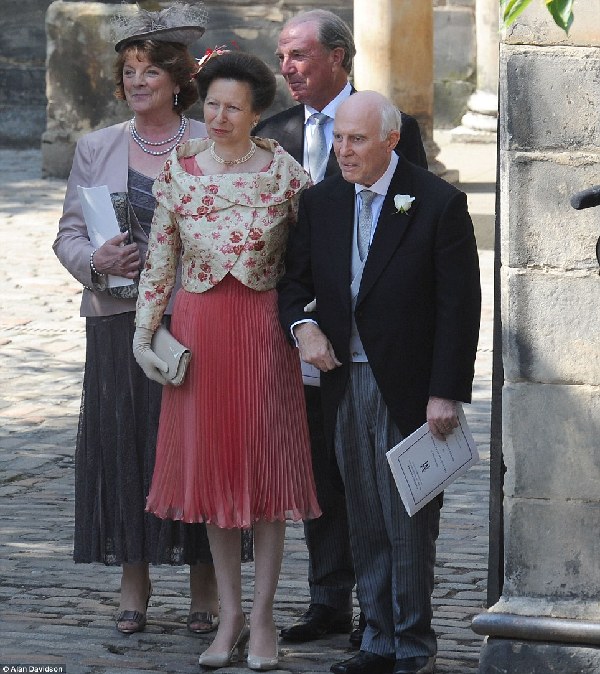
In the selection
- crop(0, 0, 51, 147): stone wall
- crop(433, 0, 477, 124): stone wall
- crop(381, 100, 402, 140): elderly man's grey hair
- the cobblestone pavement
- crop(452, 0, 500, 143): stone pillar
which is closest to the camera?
crop(381, 100, 402, 140): elderly man's grey hair

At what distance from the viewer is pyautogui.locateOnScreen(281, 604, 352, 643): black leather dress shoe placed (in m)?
5.27

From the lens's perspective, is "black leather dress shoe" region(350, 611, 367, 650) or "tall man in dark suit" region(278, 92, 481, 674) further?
"black leather dress shoe" region(350, 611, 367, 650)

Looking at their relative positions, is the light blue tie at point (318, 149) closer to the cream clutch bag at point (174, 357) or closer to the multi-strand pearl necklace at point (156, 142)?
the multi-strand pearl necklace at point (156, 142)

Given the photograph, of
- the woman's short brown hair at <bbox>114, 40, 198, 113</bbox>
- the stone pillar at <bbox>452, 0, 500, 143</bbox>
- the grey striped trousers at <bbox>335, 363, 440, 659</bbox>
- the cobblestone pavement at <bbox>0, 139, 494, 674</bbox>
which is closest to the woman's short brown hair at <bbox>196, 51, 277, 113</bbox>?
the woman's short brown hair at <bbox>114, 40, 198, 113</bbox>

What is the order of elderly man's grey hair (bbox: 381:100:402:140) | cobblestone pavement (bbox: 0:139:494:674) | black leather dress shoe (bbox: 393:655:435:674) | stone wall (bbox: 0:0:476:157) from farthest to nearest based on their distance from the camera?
stone wall (bbox: 0:0:476:157) < cobblestone pavement (bbox: 0:139:494:674) < black leather dress shoe (bbox: 393:655:435:674) < elderly man's grey hair (bbox: 381:100:402:140)

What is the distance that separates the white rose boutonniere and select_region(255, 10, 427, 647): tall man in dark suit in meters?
0.56

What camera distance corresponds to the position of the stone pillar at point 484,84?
1883 cm

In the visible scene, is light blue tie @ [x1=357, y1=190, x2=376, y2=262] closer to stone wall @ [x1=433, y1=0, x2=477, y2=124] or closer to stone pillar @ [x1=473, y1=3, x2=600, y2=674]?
stone pillar @ [x1=473, y1=3, x2=600, y2=674]

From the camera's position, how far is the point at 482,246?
13.4 meters

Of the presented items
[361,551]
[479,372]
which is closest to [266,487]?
[361,551]

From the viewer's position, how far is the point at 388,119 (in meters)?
4.68

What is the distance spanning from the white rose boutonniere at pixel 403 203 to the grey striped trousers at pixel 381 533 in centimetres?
45

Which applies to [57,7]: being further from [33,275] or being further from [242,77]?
[242,77]

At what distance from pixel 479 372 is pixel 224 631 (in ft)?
15.4
